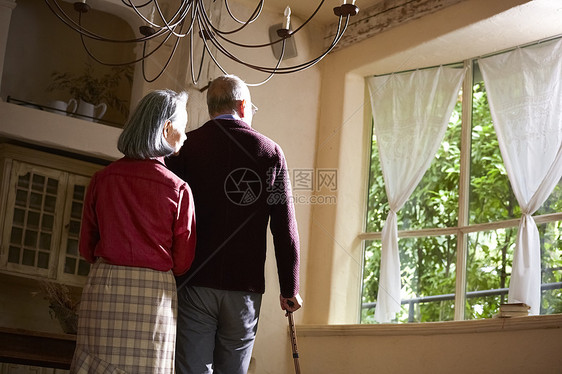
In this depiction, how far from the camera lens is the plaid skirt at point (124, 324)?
2.36 metres

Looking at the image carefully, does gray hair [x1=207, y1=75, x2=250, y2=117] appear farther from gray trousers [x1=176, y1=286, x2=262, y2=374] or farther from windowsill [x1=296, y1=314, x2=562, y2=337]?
windowsill [x1=296, y1=314, x2=562, y2=337]

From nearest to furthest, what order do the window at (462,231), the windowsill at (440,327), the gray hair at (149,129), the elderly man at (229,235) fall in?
the gray hair at (149,129), the elderly man at (229,235), the windowsill at (440,327), the window at (462,231)

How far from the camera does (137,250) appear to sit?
241 cm

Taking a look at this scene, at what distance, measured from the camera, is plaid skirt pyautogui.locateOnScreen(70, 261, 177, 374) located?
236 centimetres

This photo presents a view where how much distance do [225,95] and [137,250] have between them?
80 cm

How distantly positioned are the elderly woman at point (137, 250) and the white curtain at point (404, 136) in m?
3.00

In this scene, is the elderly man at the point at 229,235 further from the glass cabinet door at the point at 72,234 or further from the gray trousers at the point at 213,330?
the glass cabinet door at the point at 72,234

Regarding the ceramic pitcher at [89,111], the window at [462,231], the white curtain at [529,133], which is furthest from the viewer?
the ceramic pitcher at [89,111]

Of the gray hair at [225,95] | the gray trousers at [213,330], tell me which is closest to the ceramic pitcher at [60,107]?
the gray hair at [225,95]

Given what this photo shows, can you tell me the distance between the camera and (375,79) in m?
5.89

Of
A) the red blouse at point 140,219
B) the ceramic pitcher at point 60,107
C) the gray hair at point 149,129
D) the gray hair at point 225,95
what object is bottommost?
the red blouse at point 140,219

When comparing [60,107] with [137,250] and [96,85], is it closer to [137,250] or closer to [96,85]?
→ [96,85]

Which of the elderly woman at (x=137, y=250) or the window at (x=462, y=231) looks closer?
the elderly woman at (x=137, y=250)

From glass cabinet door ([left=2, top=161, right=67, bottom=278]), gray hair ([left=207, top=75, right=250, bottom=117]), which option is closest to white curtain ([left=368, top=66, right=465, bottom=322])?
glass cabinet door ([left=2, top=161, right=67, bottom=278])
